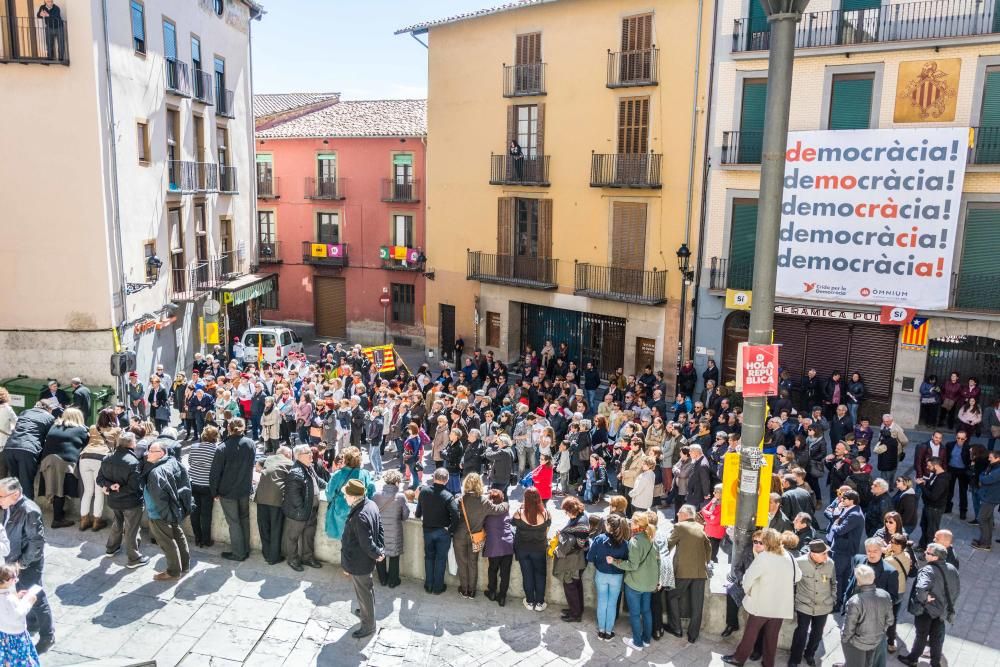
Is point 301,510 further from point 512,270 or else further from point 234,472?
point 512,270

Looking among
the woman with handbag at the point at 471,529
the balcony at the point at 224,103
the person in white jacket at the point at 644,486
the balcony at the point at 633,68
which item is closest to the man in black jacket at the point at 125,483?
the woman with handbag at the point at 471,529

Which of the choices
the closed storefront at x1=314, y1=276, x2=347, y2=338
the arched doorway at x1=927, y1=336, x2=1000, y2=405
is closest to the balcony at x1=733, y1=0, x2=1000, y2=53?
the arched doorway at x1=927, y1=336, x2=1000, y2=405

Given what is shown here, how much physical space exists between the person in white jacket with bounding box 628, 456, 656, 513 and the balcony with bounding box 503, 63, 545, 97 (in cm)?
1503

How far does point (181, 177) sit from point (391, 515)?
16883 millimetres

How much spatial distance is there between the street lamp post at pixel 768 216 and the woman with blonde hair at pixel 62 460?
28.2ft

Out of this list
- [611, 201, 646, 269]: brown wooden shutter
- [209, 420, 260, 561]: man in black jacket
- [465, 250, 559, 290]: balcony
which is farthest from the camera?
[465, 250, 559, 290]: balcony

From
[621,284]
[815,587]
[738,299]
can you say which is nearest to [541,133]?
[621,284]

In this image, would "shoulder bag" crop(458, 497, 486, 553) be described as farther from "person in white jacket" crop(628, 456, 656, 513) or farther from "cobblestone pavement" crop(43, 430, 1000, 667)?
"person in white jacket" crop(628, 456, 656, 513)

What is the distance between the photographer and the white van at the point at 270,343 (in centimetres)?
2381

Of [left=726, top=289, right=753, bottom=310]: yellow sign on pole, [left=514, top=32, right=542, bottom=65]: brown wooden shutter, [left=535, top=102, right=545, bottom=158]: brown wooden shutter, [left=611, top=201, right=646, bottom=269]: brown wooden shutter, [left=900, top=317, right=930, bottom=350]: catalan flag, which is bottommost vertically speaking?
[left=900, top=317, right=930, bottom=350]: catalan flag

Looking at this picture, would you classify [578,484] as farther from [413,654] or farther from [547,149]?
[547,149]

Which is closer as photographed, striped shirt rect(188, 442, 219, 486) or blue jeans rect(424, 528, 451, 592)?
blue jeans rect(424, 528, 451, 592)

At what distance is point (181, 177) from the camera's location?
23078 millimetres

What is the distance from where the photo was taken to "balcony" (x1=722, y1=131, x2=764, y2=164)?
19906 mm
